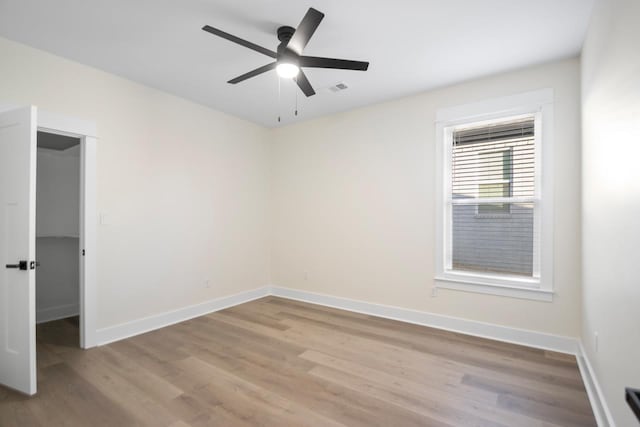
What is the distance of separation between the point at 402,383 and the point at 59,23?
158 inches

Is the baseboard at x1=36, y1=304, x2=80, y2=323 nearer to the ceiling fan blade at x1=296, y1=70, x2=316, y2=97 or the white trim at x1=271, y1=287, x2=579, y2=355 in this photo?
the white trim at x1=271, y1=287, x2=579, y2=355

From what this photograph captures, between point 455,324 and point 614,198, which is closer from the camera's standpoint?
point 614,198

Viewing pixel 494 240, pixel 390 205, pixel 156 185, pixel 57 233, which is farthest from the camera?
pixel 57 233

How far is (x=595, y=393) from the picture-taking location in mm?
2141

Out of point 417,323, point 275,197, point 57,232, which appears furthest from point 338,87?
point 57,232

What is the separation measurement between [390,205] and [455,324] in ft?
5.33

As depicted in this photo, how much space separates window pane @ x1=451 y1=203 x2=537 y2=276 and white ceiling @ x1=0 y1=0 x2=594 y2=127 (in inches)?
61.2

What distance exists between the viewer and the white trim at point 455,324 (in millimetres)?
3006

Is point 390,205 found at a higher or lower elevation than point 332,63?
lower

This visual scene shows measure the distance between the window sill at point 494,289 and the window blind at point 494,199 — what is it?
0.61ft

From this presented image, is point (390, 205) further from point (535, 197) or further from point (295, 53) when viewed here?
point (295, 53)

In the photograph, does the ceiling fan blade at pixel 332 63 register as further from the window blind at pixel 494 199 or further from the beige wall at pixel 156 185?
the beige wall at pixel 156 185

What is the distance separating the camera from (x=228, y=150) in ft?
15.1

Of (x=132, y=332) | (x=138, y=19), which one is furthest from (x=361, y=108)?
(x=132, y=332)
